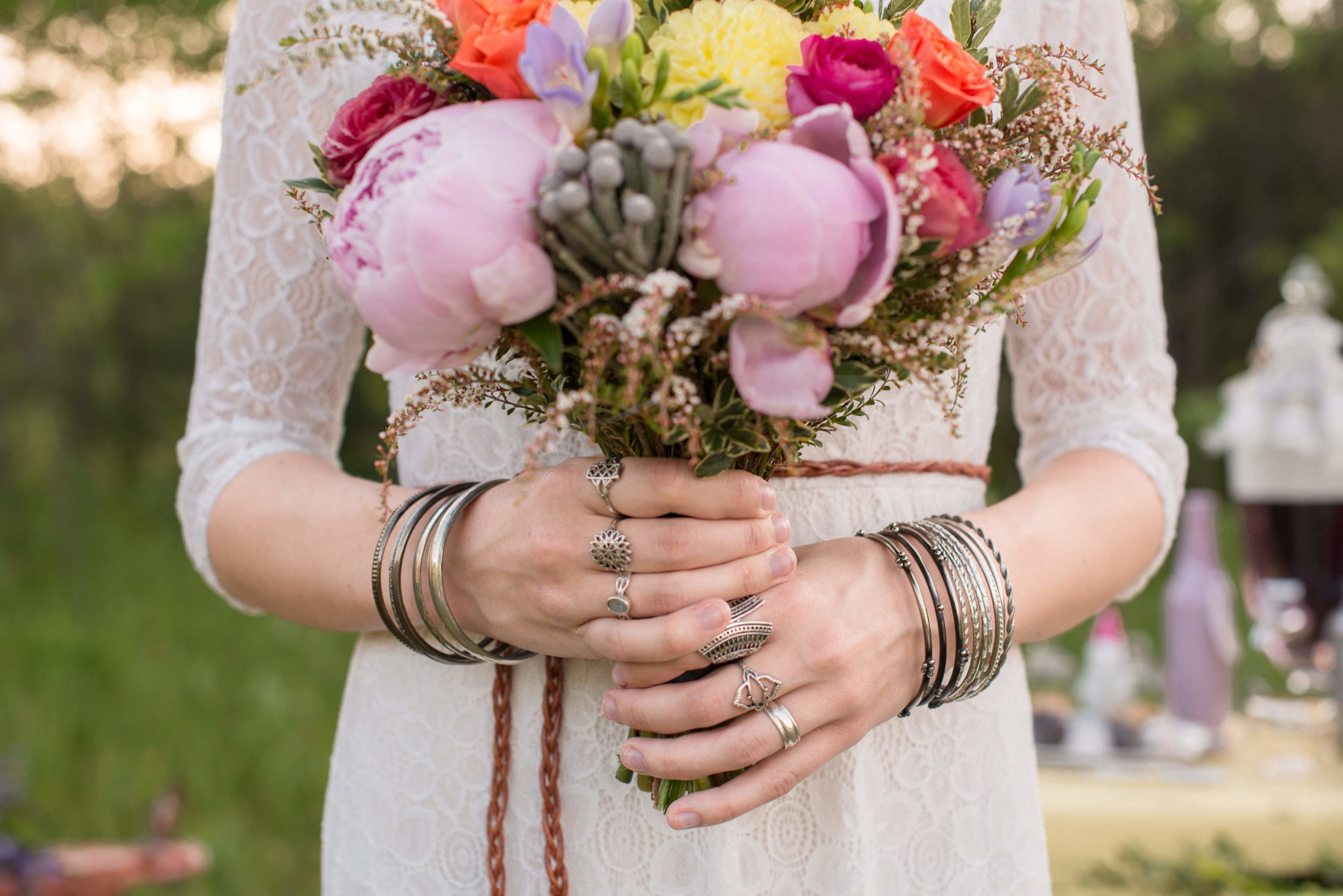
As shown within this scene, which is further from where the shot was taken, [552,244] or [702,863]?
[702,863]

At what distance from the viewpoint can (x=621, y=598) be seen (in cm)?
79

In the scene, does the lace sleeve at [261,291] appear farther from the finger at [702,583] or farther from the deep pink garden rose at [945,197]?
the deep pink garden rose at [945,197]

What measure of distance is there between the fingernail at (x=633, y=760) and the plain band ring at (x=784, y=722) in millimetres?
103

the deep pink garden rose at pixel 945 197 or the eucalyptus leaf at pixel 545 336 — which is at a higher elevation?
the deep pink garden rose at pixel 945 197

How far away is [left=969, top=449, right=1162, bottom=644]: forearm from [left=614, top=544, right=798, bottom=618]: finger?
267 millimetres

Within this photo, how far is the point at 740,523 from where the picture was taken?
0.79 m

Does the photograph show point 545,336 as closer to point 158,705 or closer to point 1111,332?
point 1111,332

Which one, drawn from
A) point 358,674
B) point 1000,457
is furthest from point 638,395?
point 1000,457

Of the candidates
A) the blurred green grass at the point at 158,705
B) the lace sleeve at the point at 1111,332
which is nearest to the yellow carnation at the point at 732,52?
the lace sleeve at the point at 1111,332

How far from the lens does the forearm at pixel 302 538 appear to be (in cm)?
99

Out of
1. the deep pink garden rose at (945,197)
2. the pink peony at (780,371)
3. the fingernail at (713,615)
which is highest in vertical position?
the deep pink garden rose at (945,197)

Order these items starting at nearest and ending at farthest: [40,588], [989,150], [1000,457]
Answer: [989,150] → [40,588] → [1000,457]

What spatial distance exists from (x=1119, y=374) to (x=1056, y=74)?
50cm

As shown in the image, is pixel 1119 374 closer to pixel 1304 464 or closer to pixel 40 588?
pixel 1304 464
